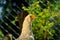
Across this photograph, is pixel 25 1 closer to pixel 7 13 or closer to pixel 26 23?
pixel 7 13

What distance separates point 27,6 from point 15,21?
166mm

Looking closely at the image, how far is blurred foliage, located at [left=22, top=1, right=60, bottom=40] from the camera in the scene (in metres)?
1.93

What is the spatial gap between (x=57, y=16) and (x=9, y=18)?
19.0 inches

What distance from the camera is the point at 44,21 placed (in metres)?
1.95

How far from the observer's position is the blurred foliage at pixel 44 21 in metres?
1.93

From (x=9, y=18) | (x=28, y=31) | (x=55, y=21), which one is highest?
(x=28, y=31)

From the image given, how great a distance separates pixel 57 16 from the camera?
76.8 inches

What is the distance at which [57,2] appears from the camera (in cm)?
198

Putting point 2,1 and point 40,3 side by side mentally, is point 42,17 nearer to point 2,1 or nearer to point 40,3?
point 40,3

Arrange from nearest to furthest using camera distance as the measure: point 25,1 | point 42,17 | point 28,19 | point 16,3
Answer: point 28,19, point 42,17, point 25,1, point 16,3

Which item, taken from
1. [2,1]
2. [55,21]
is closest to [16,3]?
[2,1]

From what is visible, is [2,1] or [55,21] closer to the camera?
[55,21]

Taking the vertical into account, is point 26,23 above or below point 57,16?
above

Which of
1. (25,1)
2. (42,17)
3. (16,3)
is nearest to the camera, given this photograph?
(42,17)
